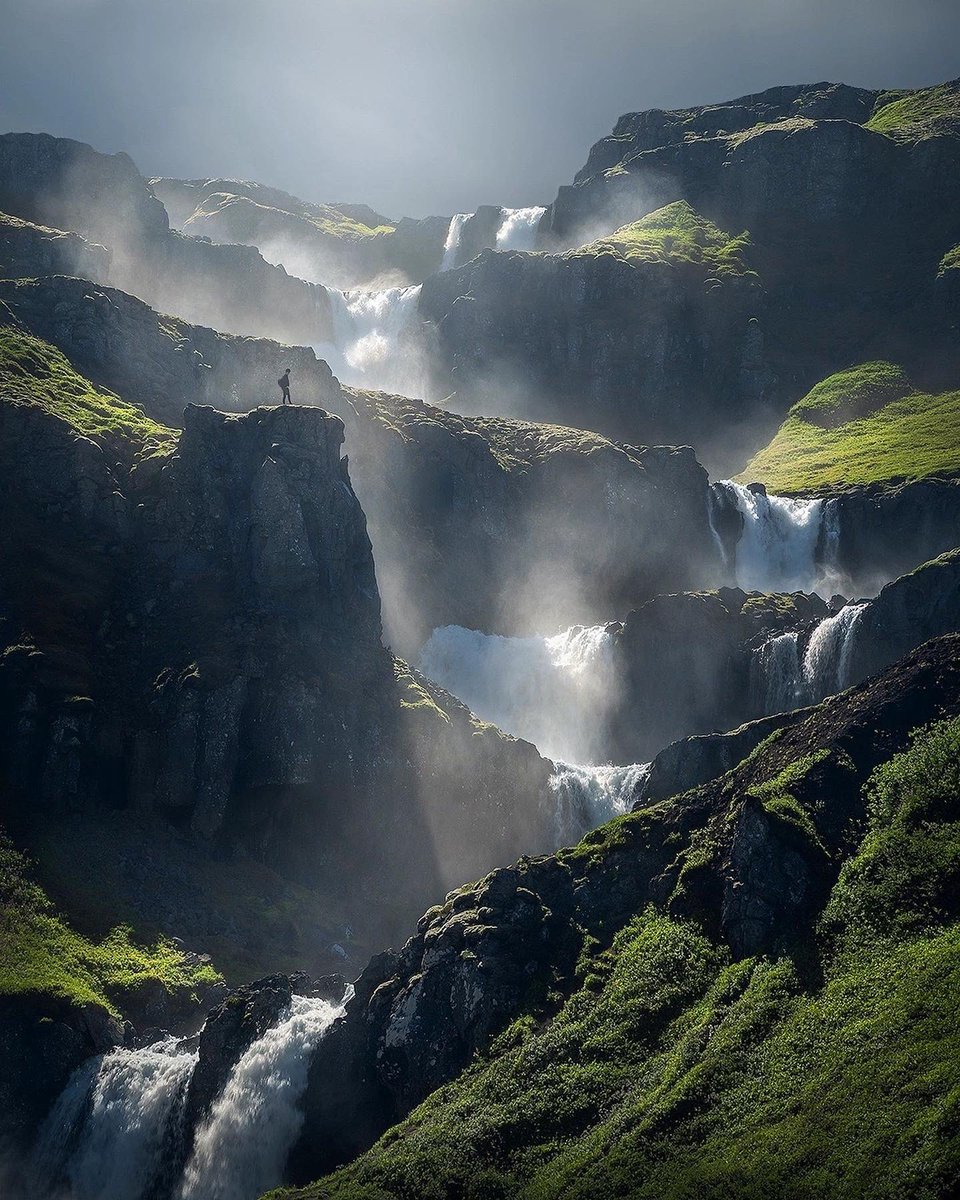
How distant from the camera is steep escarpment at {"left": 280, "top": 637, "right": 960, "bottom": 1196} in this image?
1645 inches

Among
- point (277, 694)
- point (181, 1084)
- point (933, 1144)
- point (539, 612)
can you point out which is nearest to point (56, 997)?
point (181, 1084)

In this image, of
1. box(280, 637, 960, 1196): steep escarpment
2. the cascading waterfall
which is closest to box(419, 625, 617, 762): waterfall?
box(280, 637, 960, 1196): steep escarpment

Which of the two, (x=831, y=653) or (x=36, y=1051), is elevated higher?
(x=831, y=653)

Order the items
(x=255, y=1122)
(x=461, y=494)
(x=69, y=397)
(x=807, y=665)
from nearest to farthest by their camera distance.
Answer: (x=255, y=1122) → (x=807, y=665) → (x=69, y=397) → (x=461, y=494)

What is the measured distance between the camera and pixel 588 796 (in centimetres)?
9138

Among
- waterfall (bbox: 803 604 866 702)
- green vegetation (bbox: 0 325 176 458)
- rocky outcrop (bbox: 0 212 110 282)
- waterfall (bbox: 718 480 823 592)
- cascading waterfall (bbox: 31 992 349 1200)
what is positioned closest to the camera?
cascading waterfall (bbox: 31 992 349 1200)

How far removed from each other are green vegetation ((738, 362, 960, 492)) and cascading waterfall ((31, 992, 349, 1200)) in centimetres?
10484

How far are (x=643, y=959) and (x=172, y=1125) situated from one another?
83.0 ft

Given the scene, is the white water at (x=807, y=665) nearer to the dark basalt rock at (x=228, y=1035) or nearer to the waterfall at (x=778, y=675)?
the waterfall at (x=778, y=675)

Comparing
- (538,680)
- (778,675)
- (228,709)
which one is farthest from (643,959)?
(538,680)

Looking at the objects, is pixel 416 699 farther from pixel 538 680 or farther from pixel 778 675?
pixel 778 675

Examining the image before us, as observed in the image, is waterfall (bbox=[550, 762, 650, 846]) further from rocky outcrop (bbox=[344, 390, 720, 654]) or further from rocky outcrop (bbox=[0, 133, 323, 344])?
rocky outcrop (bbox=[0, 133, 323, 344])

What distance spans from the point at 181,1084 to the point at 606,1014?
929 inches

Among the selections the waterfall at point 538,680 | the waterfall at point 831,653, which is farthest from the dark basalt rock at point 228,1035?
the waterfall at point 538,680
